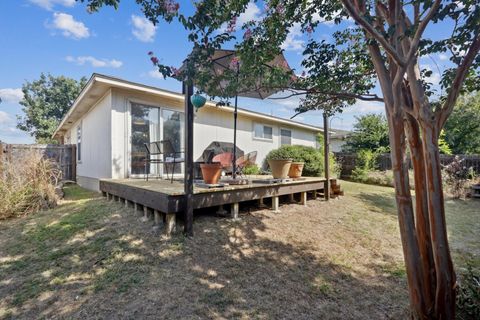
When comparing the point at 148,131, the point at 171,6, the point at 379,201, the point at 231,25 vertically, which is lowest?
the point at 379,201

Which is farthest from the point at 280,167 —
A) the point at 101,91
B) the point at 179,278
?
the point at 101,91

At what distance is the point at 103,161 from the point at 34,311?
16.7ft

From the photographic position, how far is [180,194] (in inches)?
140

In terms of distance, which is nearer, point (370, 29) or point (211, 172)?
point (370, 29)

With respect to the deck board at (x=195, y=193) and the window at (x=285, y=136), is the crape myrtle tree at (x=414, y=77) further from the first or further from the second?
the window at (x=285, y=136)

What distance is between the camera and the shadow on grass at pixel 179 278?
2.30 m

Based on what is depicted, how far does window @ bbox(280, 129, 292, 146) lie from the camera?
40.1ft

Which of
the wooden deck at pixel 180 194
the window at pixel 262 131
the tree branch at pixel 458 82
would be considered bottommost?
the wooden deck at pixel 180 194

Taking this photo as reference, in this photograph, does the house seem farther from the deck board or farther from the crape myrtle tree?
the crape myrtle tree

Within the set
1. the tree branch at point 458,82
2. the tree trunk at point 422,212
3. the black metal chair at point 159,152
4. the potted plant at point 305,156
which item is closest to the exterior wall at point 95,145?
the black metal chair at point 159,152

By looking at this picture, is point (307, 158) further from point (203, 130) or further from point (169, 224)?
point (169, 224)

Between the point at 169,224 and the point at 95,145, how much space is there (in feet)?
17.8

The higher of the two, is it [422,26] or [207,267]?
[422,26]

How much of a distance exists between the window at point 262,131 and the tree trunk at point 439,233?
886 cm
